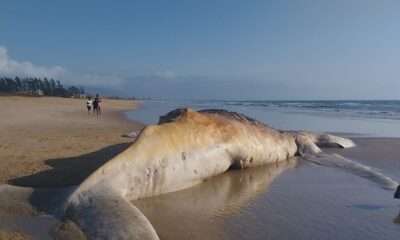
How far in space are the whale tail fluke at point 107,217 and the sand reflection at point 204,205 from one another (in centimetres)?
41

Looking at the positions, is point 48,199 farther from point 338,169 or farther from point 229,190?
point 338,169

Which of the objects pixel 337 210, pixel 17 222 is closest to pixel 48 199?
pixel 17 222

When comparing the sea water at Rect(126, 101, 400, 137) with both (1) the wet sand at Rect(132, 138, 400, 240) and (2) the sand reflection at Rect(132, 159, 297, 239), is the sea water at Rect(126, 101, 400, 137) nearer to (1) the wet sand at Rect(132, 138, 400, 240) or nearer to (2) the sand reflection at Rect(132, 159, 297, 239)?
(1) the wet sand at Rect(132, 138, 400, 240)

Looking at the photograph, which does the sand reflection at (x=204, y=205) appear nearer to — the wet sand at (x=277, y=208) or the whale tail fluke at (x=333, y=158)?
the wet sand at (x=277, y=208)

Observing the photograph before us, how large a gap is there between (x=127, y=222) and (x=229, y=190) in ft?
8.17

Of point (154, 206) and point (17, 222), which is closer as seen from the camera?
point (17, 222)

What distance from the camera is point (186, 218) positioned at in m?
4.65

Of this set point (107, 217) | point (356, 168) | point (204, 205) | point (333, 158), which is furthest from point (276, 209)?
point (333, 158)

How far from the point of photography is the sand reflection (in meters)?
4.29

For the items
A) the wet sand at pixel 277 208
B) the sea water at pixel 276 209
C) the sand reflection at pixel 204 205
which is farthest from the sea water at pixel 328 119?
the sand reflection at pixel 204 205

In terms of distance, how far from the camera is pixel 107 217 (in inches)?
152

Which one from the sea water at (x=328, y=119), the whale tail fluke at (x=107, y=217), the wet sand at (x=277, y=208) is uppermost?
the whale tail fluke at (x=107, y=217)

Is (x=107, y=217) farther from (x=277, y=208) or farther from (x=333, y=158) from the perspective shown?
(x=333, y=158)

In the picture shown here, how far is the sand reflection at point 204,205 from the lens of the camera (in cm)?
429
